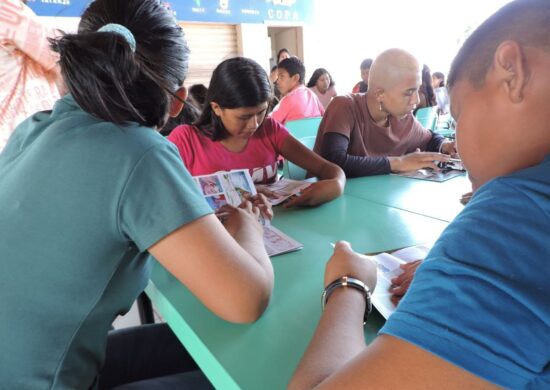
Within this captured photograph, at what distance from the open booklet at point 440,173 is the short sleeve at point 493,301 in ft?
4.61

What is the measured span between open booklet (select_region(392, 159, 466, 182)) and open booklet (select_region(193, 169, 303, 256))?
0.84 metres

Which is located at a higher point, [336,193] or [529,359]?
[529,359]

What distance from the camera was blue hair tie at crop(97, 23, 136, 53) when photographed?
0.69m

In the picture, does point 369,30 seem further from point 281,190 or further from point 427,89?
point 281,190

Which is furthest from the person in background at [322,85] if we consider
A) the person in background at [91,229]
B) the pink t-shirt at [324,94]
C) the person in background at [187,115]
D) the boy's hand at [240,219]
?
the person in background at [91,229]

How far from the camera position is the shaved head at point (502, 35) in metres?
0.39

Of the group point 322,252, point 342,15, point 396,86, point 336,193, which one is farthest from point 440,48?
point 322,252

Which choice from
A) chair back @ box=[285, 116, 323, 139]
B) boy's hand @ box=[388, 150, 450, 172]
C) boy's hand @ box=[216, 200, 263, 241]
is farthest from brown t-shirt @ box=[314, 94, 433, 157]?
boy's hand @ box=[216, 200, 263, 241]

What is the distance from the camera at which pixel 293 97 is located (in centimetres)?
354

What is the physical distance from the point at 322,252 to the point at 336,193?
0.47 m

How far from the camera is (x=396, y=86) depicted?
1901mm

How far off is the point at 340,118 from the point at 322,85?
3.34 meters

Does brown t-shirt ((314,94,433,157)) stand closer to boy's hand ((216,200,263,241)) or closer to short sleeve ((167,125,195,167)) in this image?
short sleeve ((167,125,195,167))

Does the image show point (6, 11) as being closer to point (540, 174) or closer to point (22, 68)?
point (22, 68)
